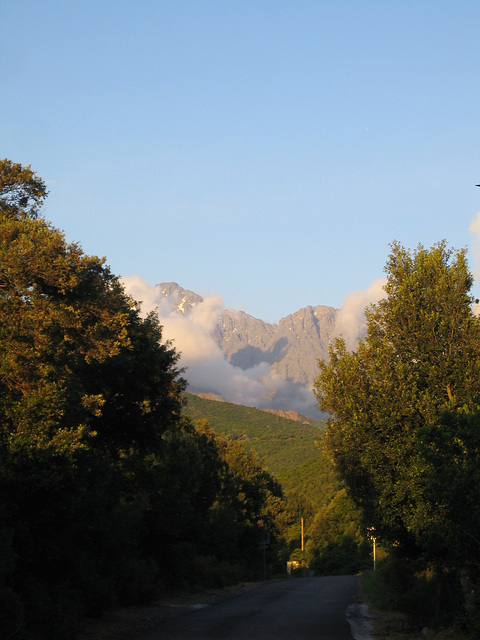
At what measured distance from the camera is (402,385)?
1786 cm

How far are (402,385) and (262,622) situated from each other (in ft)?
28.7

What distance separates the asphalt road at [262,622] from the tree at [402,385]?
11.3 feet

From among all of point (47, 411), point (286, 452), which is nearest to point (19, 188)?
point (47, 411)

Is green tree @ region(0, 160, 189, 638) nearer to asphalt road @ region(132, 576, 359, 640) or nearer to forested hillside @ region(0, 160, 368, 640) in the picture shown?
forested hillside @ region(0, 160, 368, 640)

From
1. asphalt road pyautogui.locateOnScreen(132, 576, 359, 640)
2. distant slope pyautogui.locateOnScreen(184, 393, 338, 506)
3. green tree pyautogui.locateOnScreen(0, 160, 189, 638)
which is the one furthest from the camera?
distant slope pyautogui.locateOnScreen(184, 393, 338, 506)

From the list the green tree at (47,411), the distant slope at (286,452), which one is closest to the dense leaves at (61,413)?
the green tree at (47,411)

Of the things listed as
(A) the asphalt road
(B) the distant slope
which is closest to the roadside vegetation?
(A) the asphalt road

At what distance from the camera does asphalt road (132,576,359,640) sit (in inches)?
664

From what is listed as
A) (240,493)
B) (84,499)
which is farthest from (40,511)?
(240,493)

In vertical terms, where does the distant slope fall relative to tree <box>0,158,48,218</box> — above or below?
below

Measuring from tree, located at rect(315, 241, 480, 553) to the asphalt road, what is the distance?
345cm

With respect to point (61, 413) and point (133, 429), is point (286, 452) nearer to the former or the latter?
point (133, 429)

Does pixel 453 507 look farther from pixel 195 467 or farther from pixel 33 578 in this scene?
pixel 195 467

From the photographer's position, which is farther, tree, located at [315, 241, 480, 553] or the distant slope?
the distant slope
